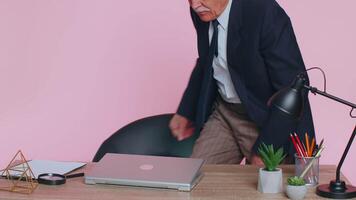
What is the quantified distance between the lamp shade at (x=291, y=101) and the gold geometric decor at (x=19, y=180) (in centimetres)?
68

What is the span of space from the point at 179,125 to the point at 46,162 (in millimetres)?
632

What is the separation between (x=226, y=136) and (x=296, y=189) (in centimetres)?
88

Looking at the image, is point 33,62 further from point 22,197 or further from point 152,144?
point 22,197

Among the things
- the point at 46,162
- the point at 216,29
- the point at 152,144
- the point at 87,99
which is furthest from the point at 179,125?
the point at 87,99

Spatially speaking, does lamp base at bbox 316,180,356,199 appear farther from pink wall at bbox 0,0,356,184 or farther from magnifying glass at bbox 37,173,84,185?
pink wall at bbox 0,0,356,184

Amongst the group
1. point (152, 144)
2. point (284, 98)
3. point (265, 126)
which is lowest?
point (152, 144)

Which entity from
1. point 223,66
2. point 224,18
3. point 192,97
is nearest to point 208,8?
point 224,18

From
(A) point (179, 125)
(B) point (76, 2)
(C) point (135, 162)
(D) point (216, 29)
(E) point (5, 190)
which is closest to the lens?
(E) point (5, 190)

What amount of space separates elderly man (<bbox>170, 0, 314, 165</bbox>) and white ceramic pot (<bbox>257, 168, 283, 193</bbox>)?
1.01 feet

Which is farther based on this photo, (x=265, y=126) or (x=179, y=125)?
(x=179, y=125)

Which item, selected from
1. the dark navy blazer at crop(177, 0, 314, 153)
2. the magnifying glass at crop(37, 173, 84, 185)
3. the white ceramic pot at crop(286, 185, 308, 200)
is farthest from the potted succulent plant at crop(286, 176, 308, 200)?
the magnifying glass at crop(37, 173, 84, 185)

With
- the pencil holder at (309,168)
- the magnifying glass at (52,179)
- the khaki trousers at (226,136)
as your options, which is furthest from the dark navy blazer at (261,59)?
the magnifying glass at (52,179)

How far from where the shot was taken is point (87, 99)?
3.42m

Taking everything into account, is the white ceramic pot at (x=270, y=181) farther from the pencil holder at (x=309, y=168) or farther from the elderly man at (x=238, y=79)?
the elderly man at (x=238, y=79)
